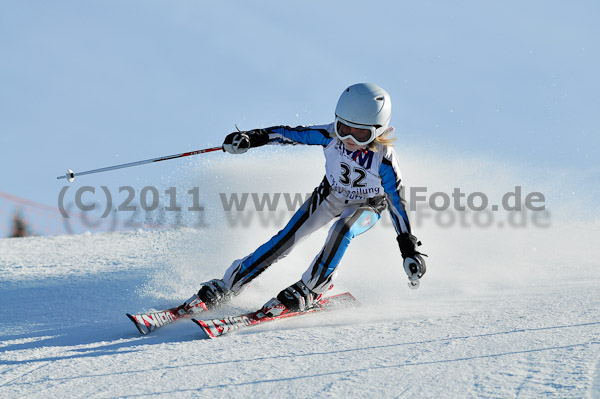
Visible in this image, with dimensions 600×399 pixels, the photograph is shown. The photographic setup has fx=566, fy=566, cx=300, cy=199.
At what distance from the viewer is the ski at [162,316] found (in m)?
3.73

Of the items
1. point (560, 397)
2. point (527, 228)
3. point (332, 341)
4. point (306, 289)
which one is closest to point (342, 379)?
point (332, 341)

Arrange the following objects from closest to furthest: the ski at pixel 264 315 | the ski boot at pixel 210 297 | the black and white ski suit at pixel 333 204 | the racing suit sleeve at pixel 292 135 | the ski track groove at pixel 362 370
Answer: the ski track groove at pixel 362 370 → the ski at pixel 264 315 → the black and white ski suit at pixel 333 204 → the ski boot at pixel 210 297 → the racing suit sleeve at pixel 292 135

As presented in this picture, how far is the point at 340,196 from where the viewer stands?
4316mm

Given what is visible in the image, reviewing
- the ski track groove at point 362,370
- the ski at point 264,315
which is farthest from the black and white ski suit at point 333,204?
the ski track groove at point 362,370

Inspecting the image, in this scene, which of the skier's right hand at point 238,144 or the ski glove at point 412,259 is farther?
the skier's right hand at point 238,144

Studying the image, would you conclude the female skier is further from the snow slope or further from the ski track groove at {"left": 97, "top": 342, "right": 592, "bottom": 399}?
the ski track groove at {"left": 97, "top": 342, "right": 592, "bottom": 399}

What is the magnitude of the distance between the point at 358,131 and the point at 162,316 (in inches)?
73.7

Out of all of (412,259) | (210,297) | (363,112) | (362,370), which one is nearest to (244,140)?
(363,112)

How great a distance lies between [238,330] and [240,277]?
608mm

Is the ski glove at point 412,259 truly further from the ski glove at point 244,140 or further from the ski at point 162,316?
the ski at point 162,316

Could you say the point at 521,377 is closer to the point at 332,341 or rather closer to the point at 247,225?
the point at 332,341

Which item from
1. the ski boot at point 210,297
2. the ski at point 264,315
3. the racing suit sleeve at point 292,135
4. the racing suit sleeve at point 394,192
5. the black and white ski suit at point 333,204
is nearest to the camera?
the ski at point 264,315

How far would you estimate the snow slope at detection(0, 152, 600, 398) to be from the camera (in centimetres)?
264

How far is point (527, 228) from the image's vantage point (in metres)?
8.91
